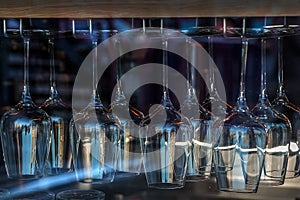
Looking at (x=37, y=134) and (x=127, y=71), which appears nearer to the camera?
(x=37, y=134)

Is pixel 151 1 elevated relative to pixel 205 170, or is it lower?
elevated

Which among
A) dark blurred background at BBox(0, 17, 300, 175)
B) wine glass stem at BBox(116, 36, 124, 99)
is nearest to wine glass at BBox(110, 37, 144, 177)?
wine glass stem at BBox(116, 36, 124, 99)

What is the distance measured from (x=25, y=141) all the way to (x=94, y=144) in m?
0.10

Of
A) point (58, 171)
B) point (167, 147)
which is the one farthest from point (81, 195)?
point (167, 147)

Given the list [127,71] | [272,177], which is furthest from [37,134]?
[272,177]

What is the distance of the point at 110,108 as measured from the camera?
0.87m

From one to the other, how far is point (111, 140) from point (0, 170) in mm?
367

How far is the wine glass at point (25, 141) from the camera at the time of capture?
0.78m

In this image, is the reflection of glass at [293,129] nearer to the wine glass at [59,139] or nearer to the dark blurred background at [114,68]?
the dark blurred background at [114,68]

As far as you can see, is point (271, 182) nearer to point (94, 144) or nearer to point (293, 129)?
point (293, 129)

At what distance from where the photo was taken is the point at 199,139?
2.66ft

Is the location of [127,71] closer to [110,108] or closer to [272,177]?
[110,108]

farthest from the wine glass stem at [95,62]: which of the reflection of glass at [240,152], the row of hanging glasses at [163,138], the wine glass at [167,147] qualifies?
the reflection of glass at [240,152]

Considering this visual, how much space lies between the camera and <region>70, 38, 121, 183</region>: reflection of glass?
30.5 inches
